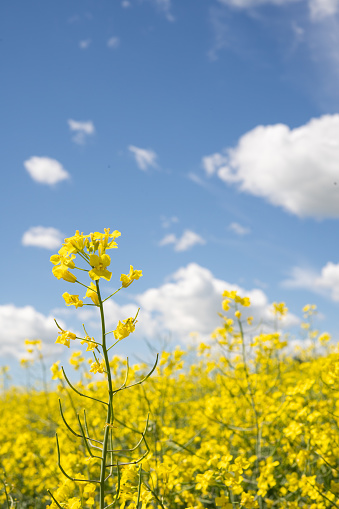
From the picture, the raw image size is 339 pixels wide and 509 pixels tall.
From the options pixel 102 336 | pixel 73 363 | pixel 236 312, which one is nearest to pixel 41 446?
pixel 73 363

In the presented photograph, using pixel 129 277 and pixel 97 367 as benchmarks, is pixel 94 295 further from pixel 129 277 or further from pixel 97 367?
Result: pixel 97 367

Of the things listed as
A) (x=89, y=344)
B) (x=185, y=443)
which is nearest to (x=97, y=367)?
(x=89, y=344)

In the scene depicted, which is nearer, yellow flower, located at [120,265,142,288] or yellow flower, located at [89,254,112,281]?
yellow flower, located at [89,254,112,281]

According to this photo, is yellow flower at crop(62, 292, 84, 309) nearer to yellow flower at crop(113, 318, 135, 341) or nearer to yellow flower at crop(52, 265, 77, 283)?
yellow flower at crop(52, 265, 77, 283)

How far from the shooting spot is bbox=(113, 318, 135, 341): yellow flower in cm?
167

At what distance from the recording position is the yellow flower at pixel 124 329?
1.67 metres

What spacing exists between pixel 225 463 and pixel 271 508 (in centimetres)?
146

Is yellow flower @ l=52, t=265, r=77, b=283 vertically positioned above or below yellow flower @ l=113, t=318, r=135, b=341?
above

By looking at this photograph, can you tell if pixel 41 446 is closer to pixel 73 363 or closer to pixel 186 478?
pixel 73 363

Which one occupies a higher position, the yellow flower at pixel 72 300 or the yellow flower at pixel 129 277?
the yellow flower at pixel 129 277

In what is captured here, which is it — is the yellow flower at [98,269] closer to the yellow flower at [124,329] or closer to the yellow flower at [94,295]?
the yellow flower at [94,295]

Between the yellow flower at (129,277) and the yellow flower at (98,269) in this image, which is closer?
the yellow flower at (98,269)

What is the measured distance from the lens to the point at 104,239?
5.46 ft

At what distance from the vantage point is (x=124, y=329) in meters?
1.67
